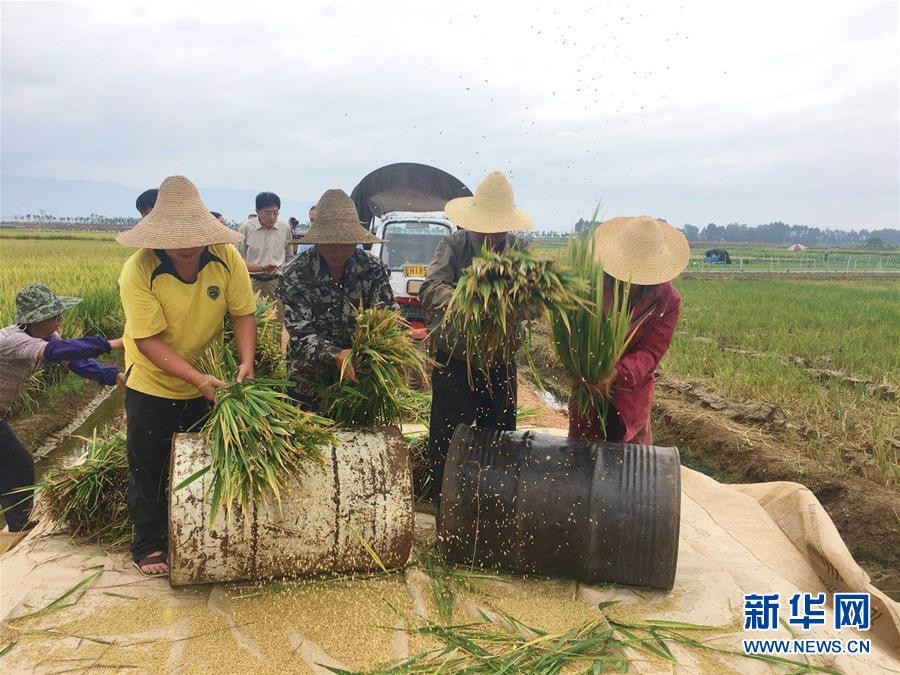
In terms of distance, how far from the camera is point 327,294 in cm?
326

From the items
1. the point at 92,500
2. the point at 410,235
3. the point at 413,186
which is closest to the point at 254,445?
the point at 92,500

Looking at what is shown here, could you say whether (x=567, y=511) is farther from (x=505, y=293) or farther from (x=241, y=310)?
(x=241, y=310)

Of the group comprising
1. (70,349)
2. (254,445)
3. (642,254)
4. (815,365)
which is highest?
(642,254)

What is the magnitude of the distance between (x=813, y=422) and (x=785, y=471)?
3.87 feet

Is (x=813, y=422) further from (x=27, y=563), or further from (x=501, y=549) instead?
(x=27, y=563)

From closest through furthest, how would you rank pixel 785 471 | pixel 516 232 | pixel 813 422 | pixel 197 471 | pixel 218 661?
pixel 218 661 < pixel 197 471 < pixel 516 232 < pixel 785 471 < pixel 813 422

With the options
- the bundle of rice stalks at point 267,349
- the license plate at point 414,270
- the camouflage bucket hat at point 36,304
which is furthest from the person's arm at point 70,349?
the license plate at point 414,270

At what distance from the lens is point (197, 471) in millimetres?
2695

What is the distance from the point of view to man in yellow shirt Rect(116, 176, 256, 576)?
2.83 meters

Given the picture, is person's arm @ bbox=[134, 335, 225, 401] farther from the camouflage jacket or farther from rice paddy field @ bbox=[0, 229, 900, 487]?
rice paddy field @ bbox=[0, 229, 900, 487]

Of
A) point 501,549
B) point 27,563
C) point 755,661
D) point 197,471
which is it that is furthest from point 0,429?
point 755,661

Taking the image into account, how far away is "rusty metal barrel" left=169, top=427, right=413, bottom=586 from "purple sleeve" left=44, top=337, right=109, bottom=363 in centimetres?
107

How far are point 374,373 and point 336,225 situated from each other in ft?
2.35

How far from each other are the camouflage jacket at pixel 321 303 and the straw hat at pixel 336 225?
0.14 m
